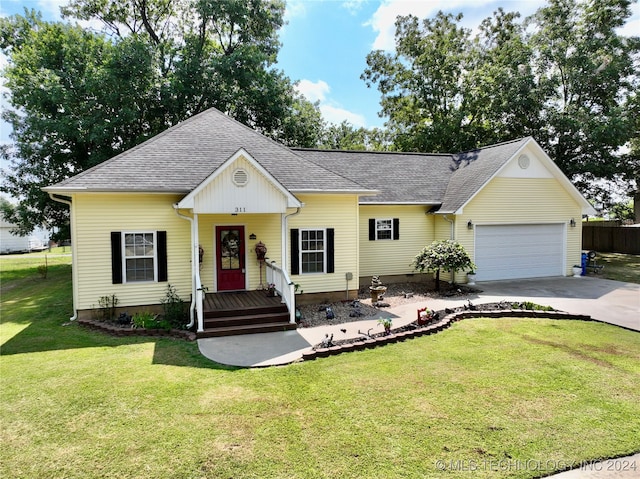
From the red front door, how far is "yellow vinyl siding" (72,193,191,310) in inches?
38.1

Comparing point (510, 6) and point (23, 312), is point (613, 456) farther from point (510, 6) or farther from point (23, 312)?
point (510, 6)

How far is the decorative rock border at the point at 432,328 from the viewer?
7.68 m

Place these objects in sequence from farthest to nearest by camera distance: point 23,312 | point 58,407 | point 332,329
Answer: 1. point 23,312
2. point 332,329
3. point 58,407

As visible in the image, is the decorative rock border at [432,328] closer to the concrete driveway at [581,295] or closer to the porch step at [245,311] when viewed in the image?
the concrete driveway at [581,295]

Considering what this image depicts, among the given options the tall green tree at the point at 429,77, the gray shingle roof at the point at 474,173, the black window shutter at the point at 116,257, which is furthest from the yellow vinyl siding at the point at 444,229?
the tall green tree at the point at 429,77

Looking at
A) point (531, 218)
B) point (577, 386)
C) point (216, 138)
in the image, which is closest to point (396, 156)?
point (531, 218)

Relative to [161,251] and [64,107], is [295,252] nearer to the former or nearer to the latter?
[161,251]

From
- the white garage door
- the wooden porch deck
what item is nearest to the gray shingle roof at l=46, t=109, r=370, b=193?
the wooden porch deck

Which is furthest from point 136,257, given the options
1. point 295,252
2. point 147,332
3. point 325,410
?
point 325,410

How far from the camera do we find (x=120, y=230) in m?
10.3

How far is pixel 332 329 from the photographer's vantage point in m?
9.46

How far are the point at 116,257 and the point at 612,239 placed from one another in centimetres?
3096

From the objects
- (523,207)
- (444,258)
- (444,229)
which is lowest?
(444,258)

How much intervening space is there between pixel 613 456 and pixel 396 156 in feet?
53.2
